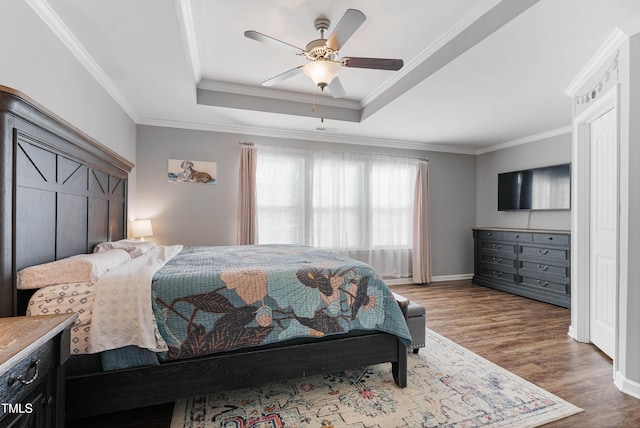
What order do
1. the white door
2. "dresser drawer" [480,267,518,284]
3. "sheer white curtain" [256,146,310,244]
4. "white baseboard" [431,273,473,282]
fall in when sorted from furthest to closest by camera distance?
A: "white baseboard" [431,273,473,282], "dresser drawer" [480,267,518,284], "sheer white curtain" [256,146,310,244], the white door

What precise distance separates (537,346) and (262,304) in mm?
2554

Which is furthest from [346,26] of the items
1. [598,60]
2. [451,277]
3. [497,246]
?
[451,277]

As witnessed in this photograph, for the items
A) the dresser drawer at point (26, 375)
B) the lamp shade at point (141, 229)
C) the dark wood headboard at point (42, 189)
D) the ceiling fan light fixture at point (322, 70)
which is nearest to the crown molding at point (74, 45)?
the dark wood headboard at point (42, 189)

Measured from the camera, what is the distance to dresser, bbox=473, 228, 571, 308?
394 centimetres

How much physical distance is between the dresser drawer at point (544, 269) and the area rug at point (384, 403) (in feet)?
8.02

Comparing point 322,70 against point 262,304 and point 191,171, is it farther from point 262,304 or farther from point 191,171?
point 191,171

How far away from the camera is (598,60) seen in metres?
2.44

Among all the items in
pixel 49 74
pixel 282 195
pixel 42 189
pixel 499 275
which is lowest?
pixel 499 275

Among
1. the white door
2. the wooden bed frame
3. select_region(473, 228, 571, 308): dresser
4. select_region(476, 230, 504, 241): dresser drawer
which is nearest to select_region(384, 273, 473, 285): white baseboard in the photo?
select_region(473, 228, 571, 308): dresser

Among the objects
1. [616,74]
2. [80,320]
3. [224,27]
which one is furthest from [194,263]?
[616,74]

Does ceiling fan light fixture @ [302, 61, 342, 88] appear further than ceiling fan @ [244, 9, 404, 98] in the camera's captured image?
Yes

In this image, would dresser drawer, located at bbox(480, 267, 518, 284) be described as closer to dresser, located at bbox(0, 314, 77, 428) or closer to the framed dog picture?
the framed dog picture

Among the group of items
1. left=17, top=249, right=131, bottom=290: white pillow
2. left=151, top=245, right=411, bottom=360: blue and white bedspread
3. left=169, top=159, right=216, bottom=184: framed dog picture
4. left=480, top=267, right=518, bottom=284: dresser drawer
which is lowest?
left=480, top=267, right=518, bottom=284: dresser drawer

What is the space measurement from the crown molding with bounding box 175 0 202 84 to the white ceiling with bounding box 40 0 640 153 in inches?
0.6
